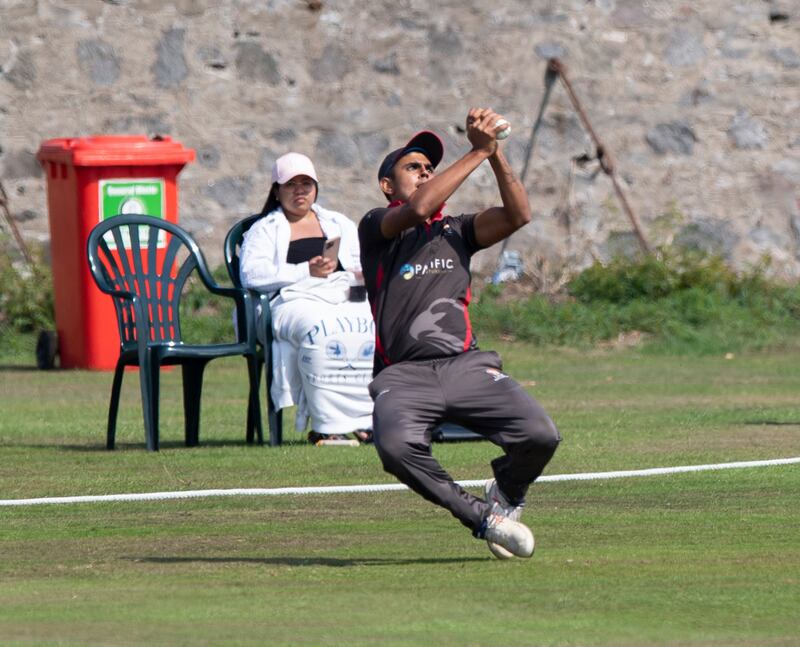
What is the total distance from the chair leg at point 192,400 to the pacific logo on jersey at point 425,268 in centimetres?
372

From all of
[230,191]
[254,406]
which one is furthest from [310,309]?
[230,191]

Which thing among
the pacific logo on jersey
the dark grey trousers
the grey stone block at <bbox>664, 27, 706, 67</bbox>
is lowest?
the dark grey trousers

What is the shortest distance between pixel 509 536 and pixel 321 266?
13.3 ft

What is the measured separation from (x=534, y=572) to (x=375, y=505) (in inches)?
70.5

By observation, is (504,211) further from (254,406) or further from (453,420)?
(254,406)

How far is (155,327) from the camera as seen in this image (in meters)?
10.5

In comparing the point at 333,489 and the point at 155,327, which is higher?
the point at 155,327

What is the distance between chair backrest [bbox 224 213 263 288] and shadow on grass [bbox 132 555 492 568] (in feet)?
13.6

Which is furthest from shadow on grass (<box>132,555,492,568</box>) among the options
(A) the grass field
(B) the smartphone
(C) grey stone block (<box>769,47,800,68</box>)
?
(C) grey stone block (<box>769,47,800,68</box>)

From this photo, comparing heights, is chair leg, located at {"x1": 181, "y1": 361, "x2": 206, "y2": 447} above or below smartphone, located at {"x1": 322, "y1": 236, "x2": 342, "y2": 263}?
below

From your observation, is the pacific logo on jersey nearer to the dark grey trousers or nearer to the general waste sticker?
the dark grey trousers

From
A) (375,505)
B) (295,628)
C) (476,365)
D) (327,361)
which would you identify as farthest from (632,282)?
(295,628)

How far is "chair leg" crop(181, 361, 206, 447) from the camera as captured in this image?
10.2 metres

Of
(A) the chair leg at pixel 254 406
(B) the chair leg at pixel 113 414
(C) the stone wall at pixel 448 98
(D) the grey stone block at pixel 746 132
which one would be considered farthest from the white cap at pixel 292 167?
(D) the grey stone block at pixel 746 132
